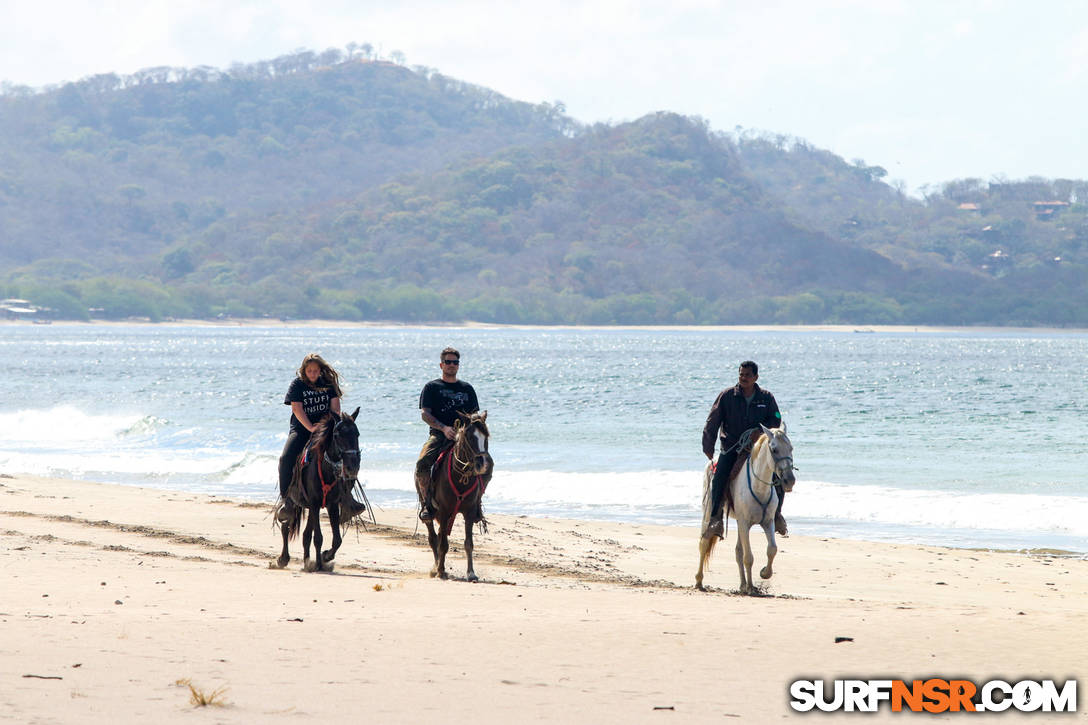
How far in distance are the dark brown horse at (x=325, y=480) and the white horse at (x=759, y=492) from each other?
321 centimetres

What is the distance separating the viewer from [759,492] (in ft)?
→ 35.6

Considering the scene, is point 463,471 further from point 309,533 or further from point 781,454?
point 781,454

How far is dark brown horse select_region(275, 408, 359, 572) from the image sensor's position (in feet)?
36.7

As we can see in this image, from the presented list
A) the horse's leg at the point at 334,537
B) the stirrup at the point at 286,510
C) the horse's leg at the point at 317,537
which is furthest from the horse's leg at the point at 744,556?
the stirrup at the point at 286,510

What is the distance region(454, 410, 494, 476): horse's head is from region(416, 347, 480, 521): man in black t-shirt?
0.16 meters

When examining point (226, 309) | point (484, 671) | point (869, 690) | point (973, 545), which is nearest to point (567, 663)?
point (484, 671)

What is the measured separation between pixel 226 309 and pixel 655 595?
602ft

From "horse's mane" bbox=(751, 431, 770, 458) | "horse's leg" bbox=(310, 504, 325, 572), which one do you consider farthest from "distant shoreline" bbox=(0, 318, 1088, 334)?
"horse's mane" bbox=(751, 431, 770, 458)

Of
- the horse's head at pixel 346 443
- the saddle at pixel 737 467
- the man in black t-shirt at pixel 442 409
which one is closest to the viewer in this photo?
the saddle at pixel 737 467

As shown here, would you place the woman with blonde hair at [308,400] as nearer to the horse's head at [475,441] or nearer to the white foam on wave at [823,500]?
the horse's head at [475,441]

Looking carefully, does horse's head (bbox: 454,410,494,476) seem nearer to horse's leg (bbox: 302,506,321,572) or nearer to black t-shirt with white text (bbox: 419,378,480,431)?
black t-shirt with white text (bbox: 419,378,480,431)

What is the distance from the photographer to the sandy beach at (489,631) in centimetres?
660

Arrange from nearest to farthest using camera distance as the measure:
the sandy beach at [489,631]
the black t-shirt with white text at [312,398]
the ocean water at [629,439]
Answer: the sandy beach at [489,631]
the black t-shirt with white text at [312,398]
the ocean water at [629,439]

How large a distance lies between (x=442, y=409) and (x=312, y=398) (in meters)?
1.18
